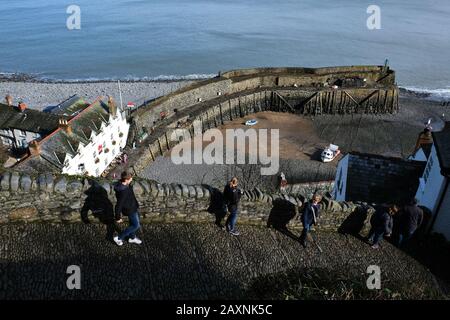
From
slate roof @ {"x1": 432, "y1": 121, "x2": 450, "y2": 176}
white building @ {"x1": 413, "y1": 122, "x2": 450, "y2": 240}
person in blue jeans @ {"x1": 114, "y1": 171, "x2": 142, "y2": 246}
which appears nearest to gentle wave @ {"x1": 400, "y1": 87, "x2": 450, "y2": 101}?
slate roof @ {"x1": 432, "y1": 121, "x2": 450, "y2": 176}

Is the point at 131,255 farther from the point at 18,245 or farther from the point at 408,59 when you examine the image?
the point at 408,59

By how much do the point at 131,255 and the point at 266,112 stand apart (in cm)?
3207

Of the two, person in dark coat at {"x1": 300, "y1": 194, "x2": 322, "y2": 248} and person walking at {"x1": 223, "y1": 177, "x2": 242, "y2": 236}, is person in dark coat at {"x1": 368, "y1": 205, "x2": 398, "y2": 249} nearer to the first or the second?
person in dark coat at {"x1": 300, "y1": 194, "x2": 322, "y2": 248}

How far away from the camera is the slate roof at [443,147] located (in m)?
9.39

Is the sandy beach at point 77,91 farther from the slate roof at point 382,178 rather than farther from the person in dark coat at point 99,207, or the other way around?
the person in dark coat at point 99,207

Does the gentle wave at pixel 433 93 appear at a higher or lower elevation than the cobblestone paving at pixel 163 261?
lower

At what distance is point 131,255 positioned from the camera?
7090 millimetres

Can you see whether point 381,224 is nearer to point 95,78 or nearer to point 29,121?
point 29,121

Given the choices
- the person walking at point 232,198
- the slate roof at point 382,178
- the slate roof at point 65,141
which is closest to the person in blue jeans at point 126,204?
the person walking at point 232,198

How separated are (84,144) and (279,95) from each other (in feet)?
71.6

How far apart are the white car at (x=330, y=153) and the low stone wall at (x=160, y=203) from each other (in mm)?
18563

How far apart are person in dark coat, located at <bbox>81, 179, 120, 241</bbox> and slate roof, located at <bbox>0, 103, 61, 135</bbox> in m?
17.2
